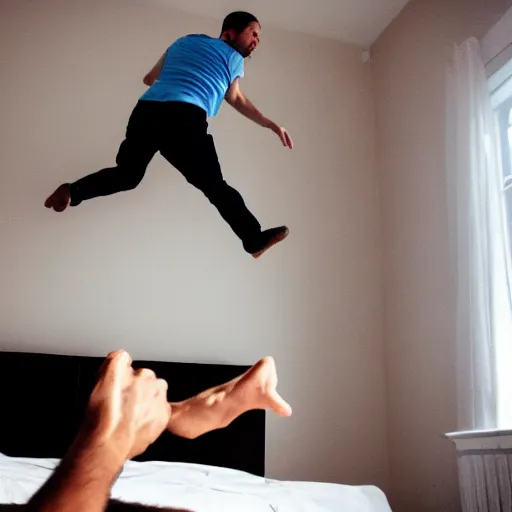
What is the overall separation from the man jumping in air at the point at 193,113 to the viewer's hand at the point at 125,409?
4.10 feet

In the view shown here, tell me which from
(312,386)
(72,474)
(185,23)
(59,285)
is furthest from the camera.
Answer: (185,23)

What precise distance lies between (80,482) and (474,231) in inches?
66.2

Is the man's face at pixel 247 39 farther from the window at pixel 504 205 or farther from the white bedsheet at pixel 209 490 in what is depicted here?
the white bedsheet at pixel 209 490

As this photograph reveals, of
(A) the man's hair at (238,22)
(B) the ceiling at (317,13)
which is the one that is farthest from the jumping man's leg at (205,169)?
(B) the ceiling at (317,13)

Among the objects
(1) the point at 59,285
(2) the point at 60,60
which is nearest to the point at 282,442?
(1) the point at 59,285

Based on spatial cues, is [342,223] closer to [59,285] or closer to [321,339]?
[321,339]

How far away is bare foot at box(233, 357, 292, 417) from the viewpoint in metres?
0.52

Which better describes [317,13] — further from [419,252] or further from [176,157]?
[176,157]

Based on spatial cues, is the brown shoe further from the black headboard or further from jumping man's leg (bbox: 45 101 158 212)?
the black headboard

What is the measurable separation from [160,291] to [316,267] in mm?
628

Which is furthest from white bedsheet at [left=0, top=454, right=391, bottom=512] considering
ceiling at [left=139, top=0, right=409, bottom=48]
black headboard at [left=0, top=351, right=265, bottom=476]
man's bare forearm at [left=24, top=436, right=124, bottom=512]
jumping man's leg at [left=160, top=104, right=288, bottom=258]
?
ceiling at [left=139, top=0, right=409, bottom=48]

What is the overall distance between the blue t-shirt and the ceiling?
0.90 metres

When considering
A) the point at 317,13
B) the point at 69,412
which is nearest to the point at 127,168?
the point at 69,412

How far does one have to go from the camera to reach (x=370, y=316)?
2.48m
